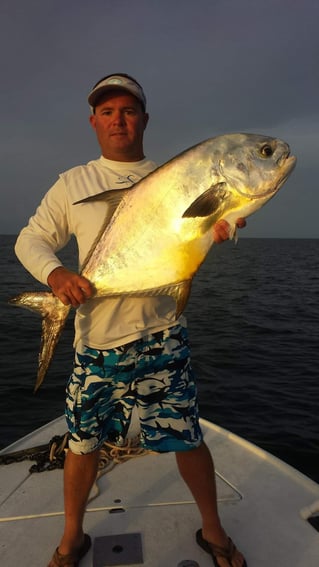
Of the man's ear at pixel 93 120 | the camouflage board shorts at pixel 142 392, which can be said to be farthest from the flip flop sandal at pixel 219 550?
the man's ear at pixel 93 120

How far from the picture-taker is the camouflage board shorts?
2.68 meters

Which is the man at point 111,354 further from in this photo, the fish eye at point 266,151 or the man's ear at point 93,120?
the fish eye at point 266,151

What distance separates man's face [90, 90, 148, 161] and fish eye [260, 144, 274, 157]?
2.83ft

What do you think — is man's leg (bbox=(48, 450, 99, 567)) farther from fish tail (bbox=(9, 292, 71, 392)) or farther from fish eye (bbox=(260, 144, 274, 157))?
fish eye (bbox=(260, 144, 274, 157))

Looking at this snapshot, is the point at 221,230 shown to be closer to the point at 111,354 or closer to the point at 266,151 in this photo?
the point at 266,151

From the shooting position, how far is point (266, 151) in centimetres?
Answer: 239

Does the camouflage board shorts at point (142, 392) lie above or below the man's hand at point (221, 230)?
below

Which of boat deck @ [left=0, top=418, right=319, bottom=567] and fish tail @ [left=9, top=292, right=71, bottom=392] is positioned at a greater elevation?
fish tail @ [left=9, top=292, right=71, bottom=392]

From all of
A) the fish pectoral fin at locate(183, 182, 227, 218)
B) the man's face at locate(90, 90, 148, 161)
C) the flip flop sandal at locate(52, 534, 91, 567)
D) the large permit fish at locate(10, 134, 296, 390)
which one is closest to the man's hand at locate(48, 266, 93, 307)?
the large permit fish at locate(10, 134, 296, 390)

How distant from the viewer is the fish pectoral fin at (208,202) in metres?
2.36

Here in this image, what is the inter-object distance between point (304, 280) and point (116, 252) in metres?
27.5

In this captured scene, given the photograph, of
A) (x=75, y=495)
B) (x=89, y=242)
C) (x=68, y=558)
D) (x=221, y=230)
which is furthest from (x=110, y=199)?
(x=68, y=558)

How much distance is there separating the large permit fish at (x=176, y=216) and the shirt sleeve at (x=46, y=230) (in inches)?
10.1

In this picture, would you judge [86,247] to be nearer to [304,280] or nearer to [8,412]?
[8,412]
